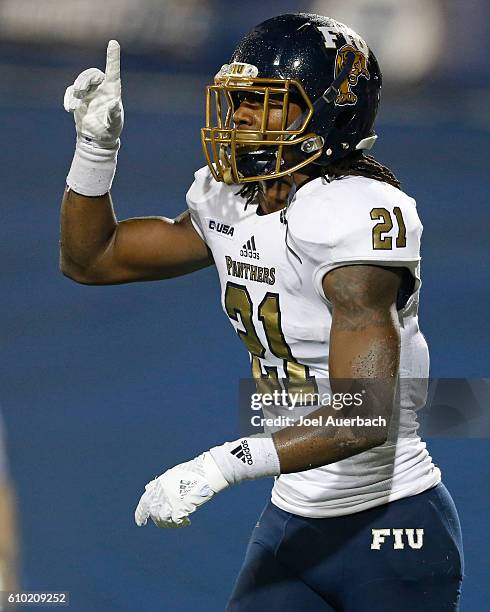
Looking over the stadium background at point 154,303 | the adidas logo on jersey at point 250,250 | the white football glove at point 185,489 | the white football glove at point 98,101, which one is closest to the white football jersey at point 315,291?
the adidas logo on jersey at point 250,250

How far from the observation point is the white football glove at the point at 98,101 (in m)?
3.20

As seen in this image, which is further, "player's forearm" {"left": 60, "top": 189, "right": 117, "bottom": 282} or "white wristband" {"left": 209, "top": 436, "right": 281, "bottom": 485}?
"player's forearm" {"left": 60, "top": 189, "right": 117, "bottom": 282}

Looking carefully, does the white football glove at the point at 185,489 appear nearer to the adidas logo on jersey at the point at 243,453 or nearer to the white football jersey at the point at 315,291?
the adidas logo on jersey at the point at 243,453

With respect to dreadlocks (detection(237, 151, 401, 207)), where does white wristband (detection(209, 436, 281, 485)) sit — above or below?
below

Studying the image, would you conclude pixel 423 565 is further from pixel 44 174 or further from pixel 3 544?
pixel 44 174

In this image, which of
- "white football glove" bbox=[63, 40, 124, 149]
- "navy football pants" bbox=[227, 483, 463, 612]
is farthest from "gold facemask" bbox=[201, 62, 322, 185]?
"navy football pants" bbox=[227, 483, 463, 612]

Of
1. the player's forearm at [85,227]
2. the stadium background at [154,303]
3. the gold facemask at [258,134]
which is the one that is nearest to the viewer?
the gold facemask at [258,134]

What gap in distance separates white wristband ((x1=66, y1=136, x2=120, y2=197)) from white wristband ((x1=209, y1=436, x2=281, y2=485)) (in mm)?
903

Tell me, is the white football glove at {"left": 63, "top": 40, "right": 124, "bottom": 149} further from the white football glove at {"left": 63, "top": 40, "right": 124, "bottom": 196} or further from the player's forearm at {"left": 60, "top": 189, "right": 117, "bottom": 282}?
the player's forearm at {"left": 60, "top": 189, "right": 117, "bottom": 282}

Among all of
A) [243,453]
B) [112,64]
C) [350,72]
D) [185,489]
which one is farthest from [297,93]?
[185,489]

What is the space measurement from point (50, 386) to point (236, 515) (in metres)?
1.42

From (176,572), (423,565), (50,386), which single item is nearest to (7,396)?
(50,386)

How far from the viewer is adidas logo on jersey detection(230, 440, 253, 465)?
108 inches

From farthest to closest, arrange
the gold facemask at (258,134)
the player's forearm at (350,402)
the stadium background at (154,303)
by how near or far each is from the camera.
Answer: the stadium background at (154,303) < the gold facemask at (258,134) < the player's forearm at (350,402)
